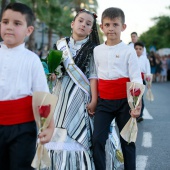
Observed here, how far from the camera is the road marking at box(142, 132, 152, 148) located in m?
6.84

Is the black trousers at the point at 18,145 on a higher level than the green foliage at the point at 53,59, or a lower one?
lower

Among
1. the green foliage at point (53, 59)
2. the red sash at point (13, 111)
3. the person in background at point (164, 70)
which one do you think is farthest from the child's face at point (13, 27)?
the person in background at point (164, 70)

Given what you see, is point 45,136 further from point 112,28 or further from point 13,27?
point 112,28

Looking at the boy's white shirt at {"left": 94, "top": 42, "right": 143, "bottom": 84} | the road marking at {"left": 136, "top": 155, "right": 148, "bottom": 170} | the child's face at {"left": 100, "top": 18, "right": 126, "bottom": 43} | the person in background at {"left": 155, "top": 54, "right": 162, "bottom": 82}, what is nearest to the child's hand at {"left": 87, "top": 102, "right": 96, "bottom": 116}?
the boy's white shirt at {"left": 94, "top": 42, "right": 143, "bottom": 84}

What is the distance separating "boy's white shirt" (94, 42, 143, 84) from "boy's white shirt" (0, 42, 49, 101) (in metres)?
1.38

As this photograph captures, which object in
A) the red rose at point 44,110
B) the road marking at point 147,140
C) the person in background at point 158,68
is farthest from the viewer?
the person in background at point 158,68

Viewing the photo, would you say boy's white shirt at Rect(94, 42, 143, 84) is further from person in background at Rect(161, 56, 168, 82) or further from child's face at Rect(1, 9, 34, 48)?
person in background at Rect(161, 56, 168, 82)

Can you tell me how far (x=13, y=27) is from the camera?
10.1 ft

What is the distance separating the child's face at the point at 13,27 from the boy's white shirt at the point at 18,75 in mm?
75

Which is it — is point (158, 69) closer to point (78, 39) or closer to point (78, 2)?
point (78, 2)

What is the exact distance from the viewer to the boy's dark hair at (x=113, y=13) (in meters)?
4.38

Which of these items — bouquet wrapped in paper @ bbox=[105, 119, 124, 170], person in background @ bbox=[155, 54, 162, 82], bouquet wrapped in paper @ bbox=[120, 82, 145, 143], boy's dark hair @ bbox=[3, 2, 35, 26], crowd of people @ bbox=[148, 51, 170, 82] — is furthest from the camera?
person in background @ bbox=[155, 54, 162, 82]

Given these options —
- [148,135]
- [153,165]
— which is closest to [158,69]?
[148,135]

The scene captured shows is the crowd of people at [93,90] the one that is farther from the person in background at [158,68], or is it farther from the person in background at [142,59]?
the person in background at [158,68]
